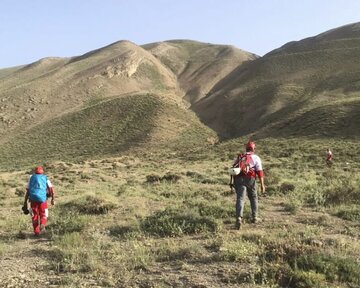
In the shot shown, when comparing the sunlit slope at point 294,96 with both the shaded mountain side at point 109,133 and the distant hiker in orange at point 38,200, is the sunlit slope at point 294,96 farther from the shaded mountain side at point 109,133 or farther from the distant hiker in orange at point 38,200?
the distant hiker in orange at point 38,200

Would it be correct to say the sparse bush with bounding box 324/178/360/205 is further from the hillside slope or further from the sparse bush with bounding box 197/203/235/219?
the hillside slope

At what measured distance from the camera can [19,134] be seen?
71375mm

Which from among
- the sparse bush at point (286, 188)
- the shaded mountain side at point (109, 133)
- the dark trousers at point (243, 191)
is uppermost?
the shaded mountain side at point (109, 133)

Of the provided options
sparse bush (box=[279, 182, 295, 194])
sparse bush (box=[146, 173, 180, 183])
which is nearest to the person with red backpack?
sparse bush (box=[279, 182, 295, 194])

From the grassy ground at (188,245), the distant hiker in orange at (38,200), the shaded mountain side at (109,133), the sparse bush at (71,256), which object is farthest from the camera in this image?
the shaded mountain side at (109,133)

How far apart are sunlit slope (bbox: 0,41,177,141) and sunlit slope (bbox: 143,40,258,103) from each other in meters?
4.15

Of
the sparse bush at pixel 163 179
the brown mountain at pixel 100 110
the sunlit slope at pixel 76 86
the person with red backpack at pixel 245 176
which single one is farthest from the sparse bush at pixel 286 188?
the sunlit slope at pixel 76 86

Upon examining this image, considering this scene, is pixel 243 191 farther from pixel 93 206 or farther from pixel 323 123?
pixel 323 123

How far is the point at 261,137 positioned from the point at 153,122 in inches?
721

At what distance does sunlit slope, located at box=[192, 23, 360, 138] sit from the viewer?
56025 millimetres

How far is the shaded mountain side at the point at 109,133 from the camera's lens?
60375 millimetres

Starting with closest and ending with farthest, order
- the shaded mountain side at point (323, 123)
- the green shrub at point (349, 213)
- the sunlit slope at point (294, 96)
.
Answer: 1. the green shrub at point (349, 213)
2. the shaded mountain side at point (323, 123)
3. the sunlit slope at point (294, 96)

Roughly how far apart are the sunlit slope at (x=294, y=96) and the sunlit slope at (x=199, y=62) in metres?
4.32

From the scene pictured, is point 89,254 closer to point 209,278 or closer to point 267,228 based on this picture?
point 209,278
